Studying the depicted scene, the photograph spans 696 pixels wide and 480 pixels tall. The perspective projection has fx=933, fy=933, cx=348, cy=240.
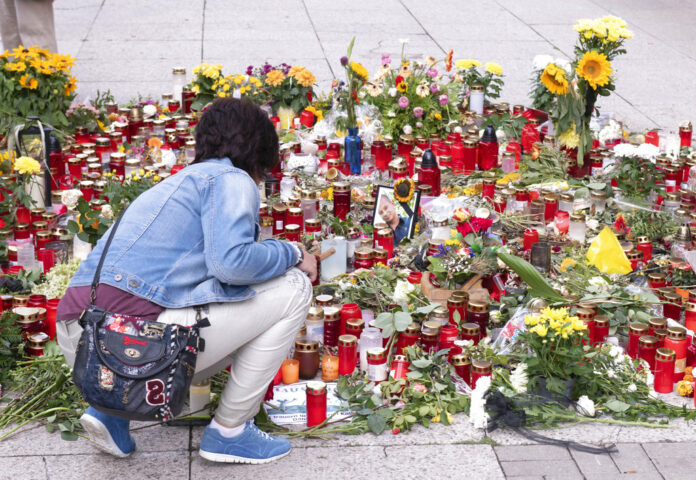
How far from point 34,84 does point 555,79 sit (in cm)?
308

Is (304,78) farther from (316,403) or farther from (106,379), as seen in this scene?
(106,379)

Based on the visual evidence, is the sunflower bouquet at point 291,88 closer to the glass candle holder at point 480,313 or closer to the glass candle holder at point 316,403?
the glass candle holder at point 480,313

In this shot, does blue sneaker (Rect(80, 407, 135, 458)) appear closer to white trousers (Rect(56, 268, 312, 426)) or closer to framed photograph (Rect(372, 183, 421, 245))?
white trousers (Rect(56, 268, 312, 426))

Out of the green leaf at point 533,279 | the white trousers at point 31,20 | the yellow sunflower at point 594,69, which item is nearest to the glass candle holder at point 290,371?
the green leaf at point 533,279

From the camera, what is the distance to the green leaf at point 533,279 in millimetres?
3664

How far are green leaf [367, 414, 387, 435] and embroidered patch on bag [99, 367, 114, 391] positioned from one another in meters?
0.96

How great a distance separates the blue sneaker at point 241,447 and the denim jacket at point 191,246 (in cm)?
50

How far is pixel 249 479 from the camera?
9.89 feet

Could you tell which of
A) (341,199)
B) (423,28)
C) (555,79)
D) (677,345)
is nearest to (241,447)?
(677,345)

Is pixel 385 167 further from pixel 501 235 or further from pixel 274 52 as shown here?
pixel 274 52

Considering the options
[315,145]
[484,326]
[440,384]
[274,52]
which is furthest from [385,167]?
[274,52]

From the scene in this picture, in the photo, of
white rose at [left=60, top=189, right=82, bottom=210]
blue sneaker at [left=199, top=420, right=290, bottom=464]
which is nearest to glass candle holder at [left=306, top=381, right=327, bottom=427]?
blue sneaker at [left=199, top=420, right=290, bottom=464]

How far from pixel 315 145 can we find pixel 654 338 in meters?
2.65

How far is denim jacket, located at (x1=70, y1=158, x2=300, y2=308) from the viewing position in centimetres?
279
